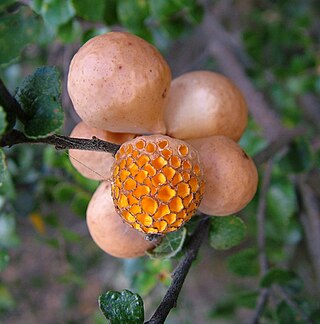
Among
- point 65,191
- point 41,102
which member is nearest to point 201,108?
point 41,102

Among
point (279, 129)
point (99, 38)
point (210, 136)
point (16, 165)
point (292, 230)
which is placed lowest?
point (292, 230)

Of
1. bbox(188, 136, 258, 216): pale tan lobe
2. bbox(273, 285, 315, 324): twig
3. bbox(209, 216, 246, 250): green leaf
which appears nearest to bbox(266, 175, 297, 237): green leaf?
bbox(273, 285, 315, 324): twig

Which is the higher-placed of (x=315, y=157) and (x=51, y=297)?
(x=315, y=157)

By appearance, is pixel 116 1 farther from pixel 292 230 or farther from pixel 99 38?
pixel 292 230

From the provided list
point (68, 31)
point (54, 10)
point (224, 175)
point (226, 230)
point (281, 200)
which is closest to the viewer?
point (224, 175)

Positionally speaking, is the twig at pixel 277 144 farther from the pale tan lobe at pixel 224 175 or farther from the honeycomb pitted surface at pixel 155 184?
the honeycomb pitted surface at pixel 155 184

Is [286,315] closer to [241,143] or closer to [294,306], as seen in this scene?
[294,306]

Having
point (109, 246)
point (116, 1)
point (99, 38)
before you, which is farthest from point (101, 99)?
point (116, 1)
